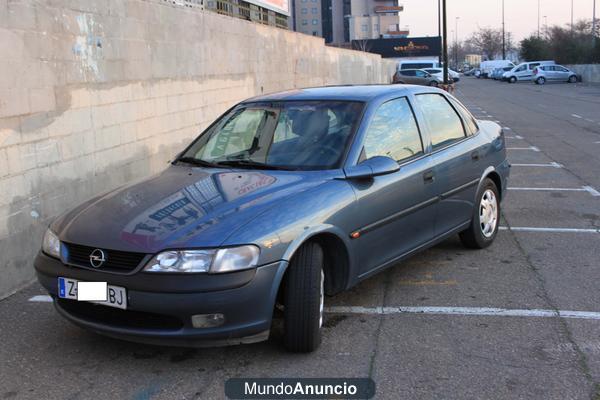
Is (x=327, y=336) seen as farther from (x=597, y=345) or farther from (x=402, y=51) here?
(x=402, y=51)

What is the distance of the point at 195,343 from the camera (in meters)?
3.49

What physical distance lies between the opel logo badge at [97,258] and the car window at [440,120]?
280 cm

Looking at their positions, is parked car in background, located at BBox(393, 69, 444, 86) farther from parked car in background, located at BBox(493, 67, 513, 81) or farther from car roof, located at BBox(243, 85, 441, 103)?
car roof, located at BBox(243, 85, 441, 103)

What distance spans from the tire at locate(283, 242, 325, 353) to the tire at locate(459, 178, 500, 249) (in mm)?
2431

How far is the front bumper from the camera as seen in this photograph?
133 inches

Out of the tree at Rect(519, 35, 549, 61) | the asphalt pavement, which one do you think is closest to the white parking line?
the asphalt pavement

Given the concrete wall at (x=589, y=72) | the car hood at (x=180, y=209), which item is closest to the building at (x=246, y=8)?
the car hood at (x=180, y=209)

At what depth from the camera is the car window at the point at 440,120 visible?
17.4ft

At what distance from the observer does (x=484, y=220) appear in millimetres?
5945

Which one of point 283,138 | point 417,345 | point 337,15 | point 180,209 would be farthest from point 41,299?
point 337,15

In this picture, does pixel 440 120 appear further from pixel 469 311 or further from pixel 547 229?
pixel 547 229

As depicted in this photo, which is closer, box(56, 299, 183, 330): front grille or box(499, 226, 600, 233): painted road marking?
box(56, 299, 183, 330): front grille

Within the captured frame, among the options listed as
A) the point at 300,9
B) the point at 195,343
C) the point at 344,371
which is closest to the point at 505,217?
the point at 344,371

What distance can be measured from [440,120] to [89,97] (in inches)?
133
